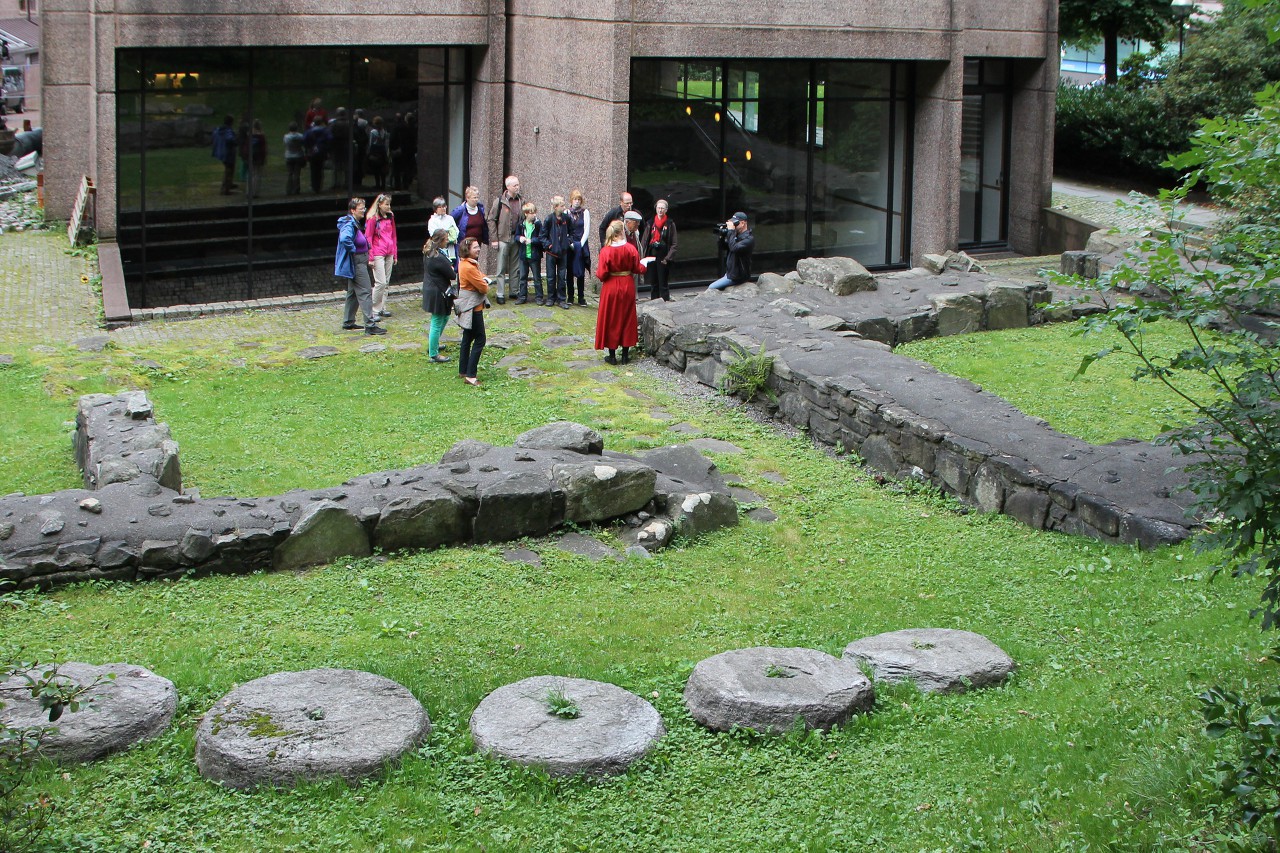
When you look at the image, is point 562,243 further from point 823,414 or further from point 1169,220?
point 1169,220

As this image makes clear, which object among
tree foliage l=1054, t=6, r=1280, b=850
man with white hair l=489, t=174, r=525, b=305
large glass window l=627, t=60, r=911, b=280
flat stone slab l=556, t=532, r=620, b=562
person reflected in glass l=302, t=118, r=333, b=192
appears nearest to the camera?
tree foliage l=1054, t=6, r=1280, b=850

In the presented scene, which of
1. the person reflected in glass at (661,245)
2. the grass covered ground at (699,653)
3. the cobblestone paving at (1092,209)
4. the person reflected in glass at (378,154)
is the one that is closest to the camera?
the grass covered ground at (699,653)

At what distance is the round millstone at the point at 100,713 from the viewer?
6837 mm

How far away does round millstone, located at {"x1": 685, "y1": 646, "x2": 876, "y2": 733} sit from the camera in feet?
24.2

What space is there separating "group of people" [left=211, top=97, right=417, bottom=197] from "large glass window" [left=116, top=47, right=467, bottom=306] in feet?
0.07

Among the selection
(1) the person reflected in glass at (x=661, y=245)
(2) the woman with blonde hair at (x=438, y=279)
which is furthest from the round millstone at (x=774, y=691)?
(1) the person reflected in glass at (x=661, y=245)

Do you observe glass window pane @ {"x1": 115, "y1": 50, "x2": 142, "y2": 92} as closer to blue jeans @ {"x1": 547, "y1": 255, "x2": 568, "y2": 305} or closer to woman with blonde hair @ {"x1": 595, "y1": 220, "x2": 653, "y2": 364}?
blue jeans @ {"x1": 547, "y1": 255, "x2": 568, "y2": 305}

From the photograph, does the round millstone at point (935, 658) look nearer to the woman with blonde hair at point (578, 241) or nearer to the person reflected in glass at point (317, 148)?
the woman with blonde hair at point (578, 241)

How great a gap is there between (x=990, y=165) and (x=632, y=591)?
18824 mm

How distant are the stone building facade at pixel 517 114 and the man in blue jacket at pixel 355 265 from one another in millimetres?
3962

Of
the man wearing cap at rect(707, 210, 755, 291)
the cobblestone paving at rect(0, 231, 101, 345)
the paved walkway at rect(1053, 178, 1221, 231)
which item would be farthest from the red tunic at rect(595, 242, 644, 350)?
the paved walkway at rect(1053, 178, 1221, 231)

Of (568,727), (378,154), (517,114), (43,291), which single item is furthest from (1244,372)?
(378,154)

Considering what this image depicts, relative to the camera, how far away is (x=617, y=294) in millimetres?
16969

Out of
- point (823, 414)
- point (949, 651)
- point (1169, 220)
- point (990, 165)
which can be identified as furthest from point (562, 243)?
point (1169, 220)
